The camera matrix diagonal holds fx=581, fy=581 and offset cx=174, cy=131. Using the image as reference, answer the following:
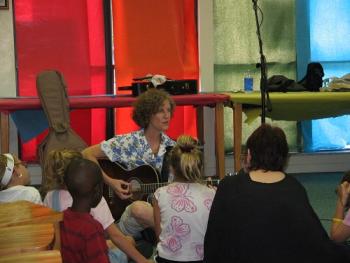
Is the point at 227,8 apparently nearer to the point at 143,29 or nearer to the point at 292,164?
the point at 143,29

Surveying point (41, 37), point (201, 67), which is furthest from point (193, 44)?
point (41, 37)

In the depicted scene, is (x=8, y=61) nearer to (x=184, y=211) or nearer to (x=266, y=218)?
(x=184, y=211)

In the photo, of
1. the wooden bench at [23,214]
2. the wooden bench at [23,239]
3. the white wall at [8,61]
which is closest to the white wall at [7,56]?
the white wall at [8,61]

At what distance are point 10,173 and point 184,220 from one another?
2.37ft

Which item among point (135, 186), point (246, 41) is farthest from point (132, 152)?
point (246, 41)

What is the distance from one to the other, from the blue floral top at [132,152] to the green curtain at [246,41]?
2.10 m

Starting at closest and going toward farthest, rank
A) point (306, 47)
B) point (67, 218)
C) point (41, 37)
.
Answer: point (67, 218), point (41, 37), point (306, 47)

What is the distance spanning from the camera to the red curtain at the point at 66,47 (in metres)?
4.92

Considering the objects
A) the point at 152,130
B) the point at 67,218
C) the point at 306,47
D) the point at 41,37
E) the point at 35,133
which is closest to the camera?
the point at 67,218

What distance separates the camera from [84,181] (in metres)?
1.98

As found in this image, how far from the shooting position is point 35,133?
4277 mm

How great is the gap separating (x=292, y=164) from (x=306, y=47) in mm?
1095

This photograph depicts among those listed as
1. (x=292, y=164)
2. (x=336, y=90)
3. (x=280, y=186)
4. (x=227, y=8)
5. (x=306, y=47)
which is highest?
(x=227, y=8)

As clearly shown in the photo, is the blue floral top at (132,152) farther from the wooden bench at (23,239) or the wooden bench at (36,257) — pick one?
the wooden bench at (36,257)
